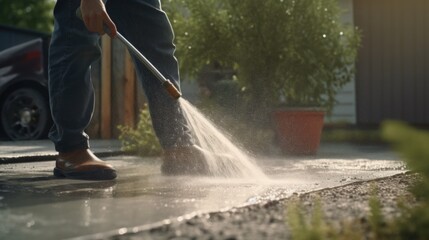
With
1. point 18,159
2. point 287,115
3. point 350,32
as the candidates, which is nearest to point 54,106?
point 18,159

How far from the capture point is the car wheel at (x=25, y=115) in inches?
394

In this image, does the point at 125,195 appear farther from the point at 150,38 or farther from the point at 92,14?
the point at 150,38

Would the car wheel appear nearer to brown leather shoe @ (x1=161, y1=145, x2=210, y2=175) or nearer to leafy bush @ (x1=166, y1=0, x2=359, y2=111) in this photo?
leafy bush @ (x1=166, y1=0, x2=359, y2=111)

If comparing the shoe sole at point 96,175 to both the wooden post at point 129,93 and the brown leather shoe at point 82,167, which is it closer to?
the brown leather shoe at point 82,167

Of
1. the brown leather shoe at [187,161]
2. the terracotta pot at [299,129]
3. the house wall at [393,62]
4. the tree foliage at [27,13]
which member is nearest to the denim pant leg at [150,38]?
the brown leather shoe at [187,161]

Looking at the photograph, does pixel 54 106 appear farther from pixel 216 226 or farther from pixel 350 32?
pixel 350 32

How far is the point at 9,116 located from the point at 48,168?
4.55 metres

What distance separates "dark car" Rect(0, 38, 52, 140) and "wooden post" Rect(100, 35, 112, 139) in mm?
669

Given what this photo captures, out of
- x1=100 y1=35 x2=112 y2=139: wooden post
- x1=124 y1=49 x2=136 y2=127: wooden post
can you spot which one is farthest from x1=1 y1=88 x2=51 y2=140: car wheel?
x1=124 y1=49 x2=136 y2=127: wooden post

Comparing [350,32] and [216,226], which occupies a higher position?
[350,32]

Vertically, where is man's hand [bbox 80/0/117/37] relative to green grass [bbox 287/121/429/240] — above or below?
above

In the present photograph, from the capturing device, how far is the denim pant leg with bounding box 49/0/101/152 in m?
4.71

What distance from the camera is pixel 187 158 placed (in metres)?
4.75

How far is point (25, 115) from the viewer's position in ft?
33.5
